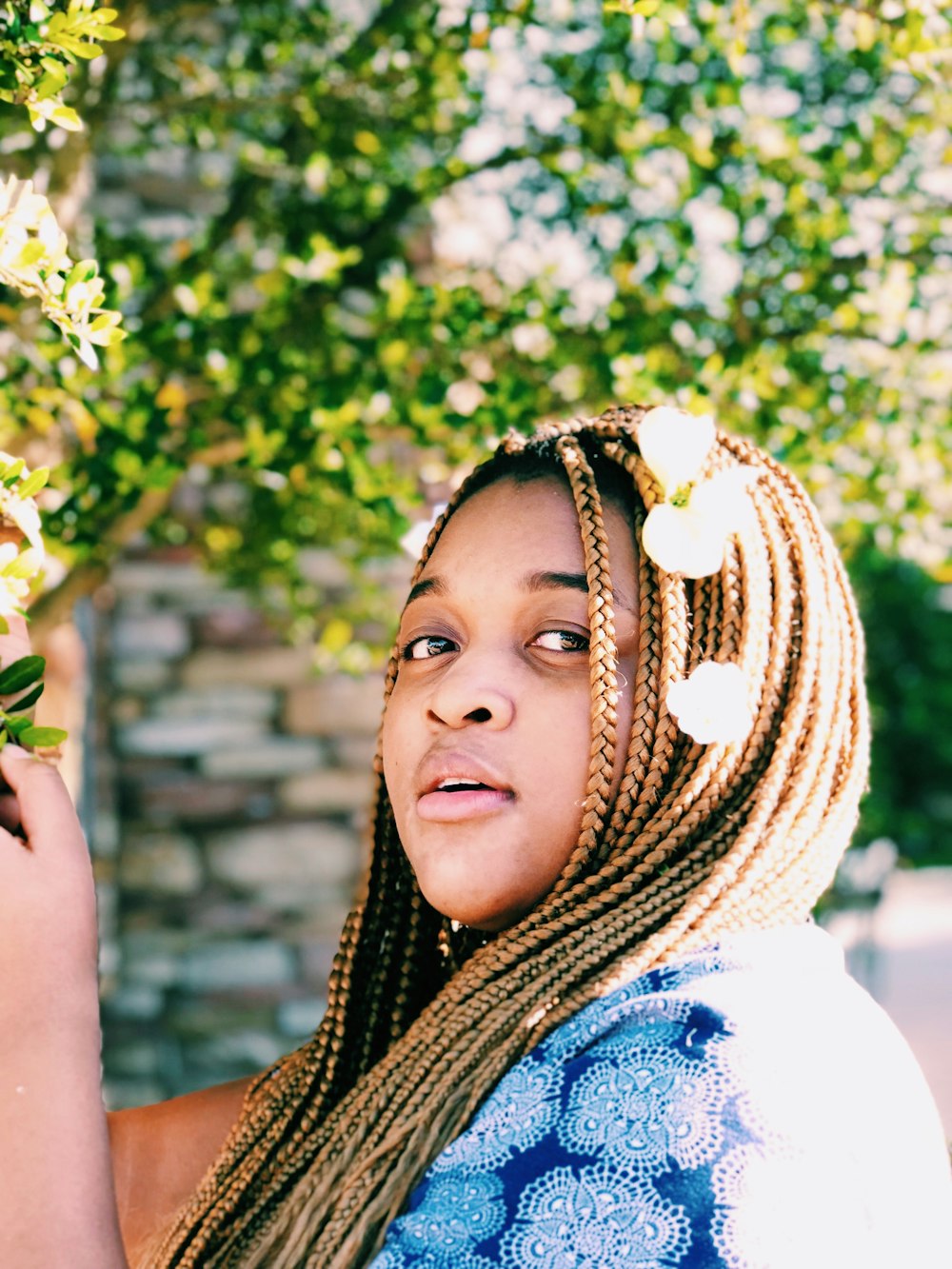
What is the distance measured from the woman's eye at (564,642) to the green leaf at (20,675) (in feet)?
1.77

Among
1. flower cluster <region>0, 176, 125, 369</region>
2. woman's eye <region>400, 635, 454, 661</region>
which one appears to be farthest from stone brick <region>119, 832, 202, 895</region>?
flower cluster <region>0, 176, 125, 369</region>

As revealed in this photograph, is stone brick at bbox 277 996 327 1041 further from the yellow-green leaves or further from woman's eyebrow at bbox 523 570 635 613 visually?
the yellow-green leaves

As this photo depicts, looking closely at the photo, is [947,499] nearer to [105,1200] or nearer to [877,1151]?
[877,1151]

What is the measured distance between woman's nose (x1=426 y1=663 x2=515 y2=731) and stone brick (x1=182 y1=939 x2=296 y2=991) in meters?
3.45

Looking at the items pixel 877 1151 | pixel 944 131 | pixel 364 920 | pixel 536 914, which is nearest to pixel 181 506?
pixel 944 131

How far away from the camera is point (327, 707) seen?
4766 millimetres

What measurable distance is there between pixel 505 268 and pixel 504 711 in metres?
2.21

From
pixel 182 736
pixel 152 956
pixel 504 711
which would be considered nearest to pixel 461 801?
pixel 504 711

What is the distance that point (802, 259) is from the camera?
2742 millimetres

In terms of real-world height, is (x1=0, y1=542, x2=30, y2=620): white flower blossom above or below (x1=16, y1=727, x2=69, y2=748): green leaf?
above

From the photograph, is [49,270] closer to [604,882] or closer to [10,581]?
[10,581]

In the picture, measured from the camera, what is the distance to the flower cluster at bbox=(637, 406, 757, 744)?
1.33 meters

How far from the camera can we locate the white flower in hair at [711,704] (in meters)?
1.33

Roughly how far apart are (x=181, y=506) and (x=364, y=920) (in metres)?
2.89
